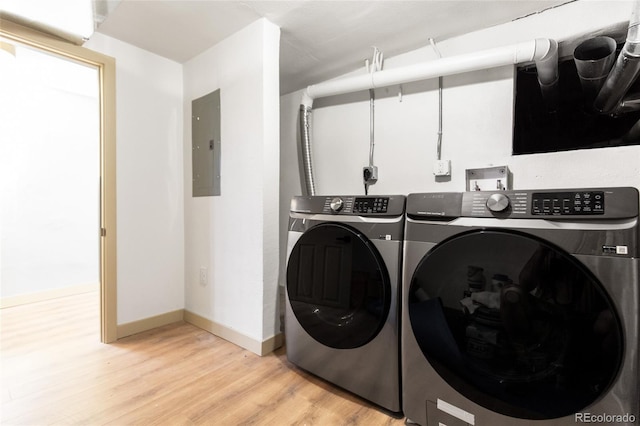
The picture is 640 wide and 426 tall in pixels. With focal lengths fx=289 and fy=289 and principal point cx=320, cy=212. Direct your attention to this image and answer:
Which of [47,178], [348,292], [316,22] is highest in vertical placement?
[316,22]

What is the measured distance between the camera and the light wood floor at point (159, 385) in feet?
4.06

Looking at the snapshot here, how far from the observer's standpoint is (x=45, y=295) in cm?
294

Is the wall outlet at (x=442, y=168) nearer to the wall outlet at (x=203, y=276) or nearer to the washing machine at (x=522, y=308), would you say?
the washing machine at (x=522, y=308)

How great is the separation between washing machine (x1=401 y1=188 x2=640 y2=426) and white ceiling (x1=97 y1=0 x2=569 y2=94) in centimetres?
124

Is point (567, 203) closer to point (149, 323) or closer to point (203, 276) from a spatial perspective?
point (203, 276)

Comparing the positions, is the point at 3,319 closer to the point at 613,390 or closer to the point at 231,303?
the point at 231,303

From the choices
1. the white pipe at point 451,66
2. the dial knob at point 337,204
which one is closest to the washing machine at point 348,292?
the dial knob at point 337,204

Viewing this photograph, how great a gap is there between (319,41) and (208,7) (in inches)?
28.3

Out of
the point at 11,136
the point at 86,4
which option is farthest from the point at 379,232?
the point at 11,136

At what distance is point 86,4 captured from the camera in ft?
4.68

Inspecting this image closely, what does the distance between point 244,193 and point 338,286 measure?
91 cm

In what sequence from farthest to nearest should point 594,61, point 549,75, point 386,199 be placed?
point 549,75 < point 594,61 < point 386,199

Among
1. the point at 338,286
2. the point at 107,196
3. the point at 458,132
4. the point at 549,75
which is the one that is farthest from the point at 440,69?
the point at 107,196
